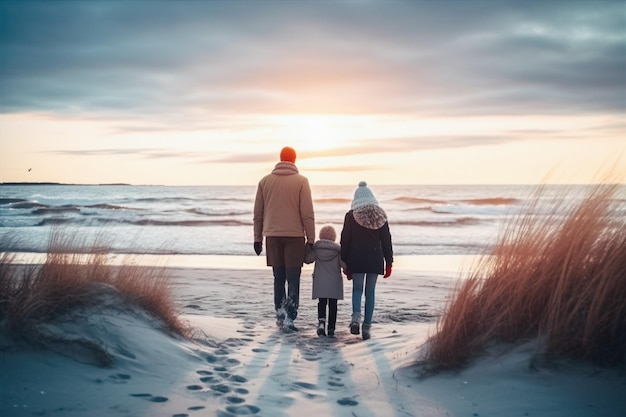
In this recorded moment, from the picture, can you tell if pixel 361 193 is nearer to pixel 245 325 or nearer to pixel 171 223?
pixel 245 325

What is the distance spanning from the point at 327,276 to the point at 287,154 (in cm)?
174

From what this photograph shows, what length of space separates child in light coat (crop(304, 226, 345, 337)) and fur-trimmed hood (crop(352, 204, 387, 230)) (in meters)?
0.44

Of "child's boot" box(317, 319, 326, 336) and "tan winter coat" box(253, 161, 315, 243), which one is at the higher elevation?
"tan winter coat" box(253, 161, 315, 243)

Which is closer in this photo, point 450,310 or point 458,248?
point 450,310

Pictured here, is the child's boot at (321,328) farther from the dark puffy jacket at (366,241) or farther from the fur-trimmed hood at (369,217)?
the fur-trimmed hood at (369,217)

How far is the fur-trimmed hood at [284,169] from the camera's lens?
7.29 meters

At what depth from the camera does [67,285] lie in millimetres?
4867

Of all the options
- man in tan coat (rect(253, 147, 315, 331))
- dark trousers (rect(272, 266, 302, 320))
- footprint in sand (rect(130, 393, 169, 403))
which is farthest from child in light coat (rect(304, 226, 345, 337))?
footprint in sand (rect(130, 393, 169, 403))

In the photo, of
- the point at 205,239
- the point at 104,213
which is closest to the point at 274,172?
the point at 205,239

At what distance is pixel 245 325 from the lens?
24.6ft

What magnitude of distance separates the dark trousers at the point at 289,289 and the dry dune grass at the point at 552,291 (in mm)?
2562

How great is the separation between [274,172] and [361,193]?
1219 millimetres

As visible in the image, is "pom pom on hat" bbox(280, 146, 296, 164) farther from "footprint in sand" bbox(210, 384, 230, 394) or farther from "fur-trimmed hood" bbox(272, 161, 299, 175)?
"footprint in sand" bbox(210, 384, 230, 394)

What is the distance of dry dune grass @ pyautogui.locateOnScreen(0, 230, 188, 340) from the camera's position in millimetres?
4484
